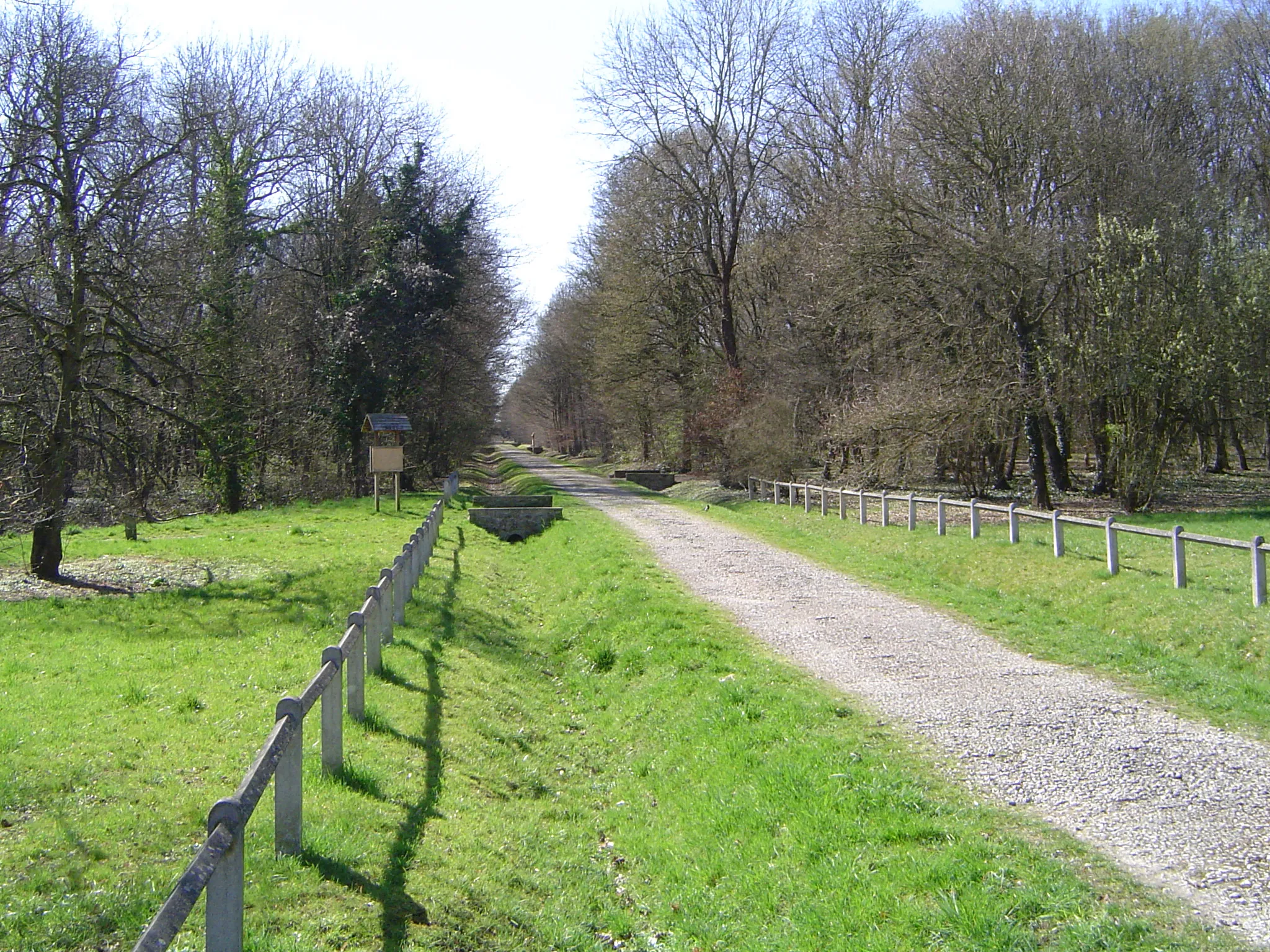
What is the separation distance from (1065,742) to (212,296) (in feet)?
51.5

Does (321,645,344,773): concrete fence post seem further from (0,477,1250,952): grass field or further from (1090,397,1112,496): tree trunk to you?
(1090,397,1112,496): tree trunk

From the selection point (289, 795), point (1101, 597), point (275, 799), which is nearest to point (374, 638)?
point (275, 799)

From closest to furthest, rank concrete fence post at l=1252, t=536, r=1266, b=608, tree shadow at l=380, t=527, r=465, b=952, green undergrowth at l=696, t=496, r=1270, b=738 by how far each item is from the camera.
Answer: tree shadow at l=380, t=527, r=465, b=952
green undergrowth at l=696, t=496, r=1270, b=738
concrete fence post at l=1252, t=536, r=1266, b=608

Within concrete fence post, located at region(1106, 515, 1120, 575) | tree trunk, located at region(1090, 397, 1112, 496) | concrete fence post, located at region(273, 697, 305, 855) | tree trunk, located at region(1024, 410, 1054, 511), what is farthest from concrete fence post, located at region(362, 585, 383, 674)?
tree trunk, located at region(1090, 397, 1112, 496)

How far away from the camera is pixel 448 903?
5250mm

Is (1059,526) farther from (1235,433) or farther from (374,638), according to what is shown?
(1235,433)

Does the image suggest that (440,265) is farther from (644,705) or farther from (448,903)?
(448,903)

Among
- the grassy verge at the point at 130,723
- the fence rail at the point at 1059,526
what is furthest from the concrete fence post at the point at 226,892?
the fence rail at the point at 1059,526

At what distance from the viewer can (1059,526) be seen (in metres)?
14.5

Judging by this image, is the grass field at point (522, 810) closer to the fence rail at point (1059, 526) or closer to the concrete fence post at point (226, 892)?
the concrete fence post at point (226, 892)

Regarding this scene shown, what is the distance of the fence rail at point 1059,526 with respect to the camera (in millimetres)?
10414

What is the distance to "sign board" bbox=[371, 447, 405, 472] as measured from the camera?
25.8m

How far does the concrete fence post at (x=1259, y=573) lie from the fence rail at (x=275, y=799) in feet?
28.9

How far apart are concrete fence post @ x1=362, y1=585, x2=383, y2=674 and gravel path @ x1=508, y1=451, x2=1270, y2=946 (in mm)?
4007
